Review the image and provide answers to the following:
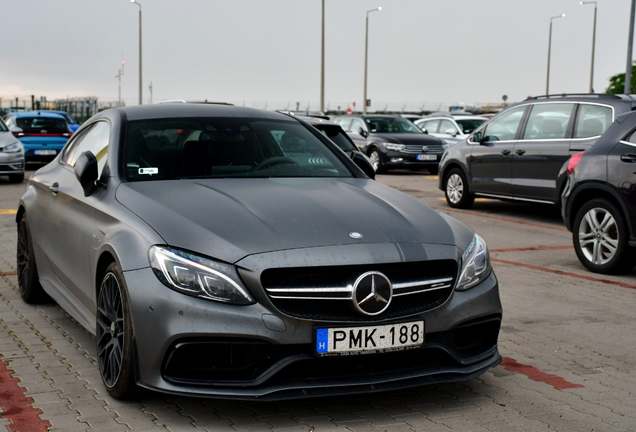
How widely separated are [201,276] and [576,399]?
2084 millimetres

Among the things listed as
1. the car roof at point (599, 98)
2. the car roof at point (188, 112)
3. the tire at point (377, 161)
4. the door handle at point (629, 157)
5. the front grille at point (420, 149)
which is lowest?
the tire at point (377, 161)

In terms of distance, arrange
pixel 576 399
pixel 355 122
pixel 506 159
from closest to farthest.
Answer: pixel 576 399, pixel 506 159, pixel 355 122

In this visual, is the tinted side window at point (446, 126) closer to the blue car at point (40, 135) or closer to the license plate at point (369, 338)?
the blue car at point (40, 135)

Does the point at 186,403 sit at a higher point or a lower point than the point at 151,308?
lower

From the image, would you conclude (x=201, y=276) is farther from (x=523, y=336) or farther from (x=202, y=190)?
(x=523, y=336)

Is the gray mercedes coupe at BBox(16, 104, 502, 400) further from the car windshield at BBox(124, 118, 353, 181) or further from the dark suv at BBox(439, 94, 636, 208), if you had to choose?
the dark suv at BBox(439, 94, 636, 208)

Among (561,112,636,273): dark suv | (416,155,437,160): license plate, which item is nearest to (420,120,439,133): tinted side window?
(416,155,437,160): license plate

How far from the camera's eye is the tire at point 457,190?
602 inches

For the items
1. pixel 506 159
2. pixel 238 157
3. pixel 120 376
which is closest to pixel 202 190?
pixel 238 157

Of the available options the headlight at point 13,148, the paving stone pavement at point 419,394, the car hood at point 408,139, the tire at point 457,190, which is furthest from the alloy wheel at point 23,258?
the car hood at point 408,139

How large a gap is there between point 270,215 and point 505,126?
10.2 metres

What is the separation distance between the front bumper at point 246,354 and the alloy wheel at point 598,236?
16.2 feet

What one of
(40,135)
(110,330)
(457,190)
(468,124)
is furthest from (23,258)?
(468,124)

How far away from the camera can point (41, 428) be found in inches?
164
